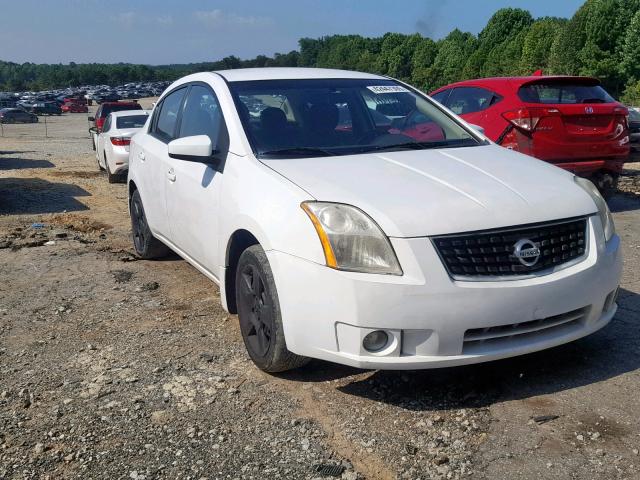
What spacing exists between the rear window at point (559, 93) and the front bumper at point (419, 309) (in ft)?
17.5

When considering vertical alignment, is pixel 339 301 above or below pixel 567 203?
below

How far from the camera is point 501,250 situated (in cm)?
341

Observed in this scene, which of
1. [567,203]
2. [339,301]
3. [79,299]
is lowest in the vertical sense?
[79,299]

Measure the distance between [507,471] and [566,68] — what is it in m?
53.3

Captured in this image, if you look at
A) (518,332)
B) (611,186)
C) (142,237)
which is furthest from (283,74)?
(611,186)

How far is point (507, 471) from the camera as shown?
9.74 ft

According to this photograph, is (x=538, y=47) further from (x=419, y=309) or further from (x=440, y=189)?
(x=419, y=309)

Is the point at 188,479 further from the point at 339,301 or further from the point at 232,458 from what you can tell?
the point at 339,301

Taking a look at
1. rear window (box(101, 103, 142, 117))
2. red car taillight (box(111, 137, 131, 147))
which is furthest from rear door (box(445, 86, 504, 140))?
rear window (box(101, 103, 142, 117))

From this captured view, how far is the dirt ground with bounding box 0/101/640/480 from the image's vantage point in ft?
10.1

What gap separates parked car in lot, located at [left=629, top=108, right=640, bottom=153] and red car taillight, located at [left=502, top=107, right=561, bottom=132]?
13.9 feet

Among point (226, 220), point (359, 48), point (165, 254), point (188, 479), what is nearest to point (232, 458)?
point (188, 479)

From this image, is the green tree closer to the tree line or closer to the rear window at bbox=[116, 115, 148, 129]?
the tree line

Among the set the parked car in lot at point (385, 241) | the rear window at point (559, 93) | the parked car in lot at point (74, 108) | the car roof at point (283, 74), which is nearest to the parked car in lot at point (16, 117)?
the parked car in lot at point (74, 108)
